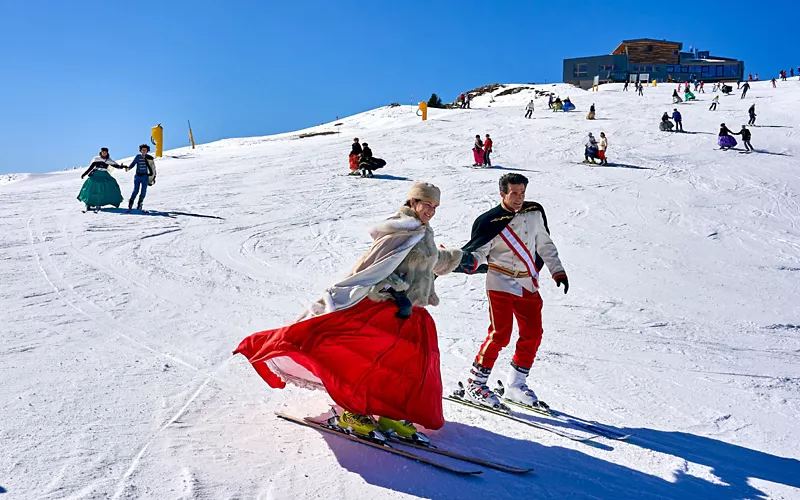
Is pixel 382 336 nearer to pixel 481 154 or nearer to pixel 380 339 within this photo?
pixel 380 339

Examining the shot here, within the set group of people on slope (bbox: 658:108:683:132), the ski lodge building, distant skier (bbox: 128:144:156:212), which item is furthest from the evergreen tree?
distant skier (bbox: 128:144:156:212)

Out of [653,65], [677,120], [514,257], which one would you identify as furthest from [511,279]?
[653,65]

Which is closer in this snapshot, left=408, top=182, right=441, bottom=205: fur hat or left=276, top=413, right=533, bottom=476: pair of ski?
left=276, top=413, right=533, bottom=476: pair of ski

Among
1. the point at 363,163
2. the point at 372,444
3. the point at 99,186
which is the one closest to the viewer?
the point at 372,444

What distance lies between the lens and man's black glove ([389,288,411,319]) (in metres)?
3.88

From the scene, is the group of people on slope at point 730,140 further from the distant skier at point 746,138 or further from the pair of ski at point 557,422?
the pair of ski at point 557,422

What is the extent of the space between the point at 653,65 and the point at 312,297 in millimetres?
64569

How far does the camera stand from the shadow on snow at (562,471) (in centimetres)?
360

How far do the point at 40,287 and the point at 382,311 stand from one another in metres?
6.23

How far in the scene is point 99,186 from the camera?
14625mm

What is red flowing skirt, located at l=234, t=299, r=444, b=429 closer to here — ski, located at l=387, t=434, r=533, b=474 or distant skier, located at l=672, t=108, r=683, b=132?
ski, located at l=387, t=434, r=533, b=474

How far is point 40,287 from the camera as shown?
8.22 m

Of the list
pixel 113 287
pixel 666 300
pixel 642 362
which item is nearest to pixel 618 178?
pixel 666 300

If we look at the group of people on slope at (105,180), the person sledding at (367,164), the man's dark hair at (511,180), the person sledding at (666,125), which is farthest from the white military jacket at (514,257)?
the person sledding at (666,125)
